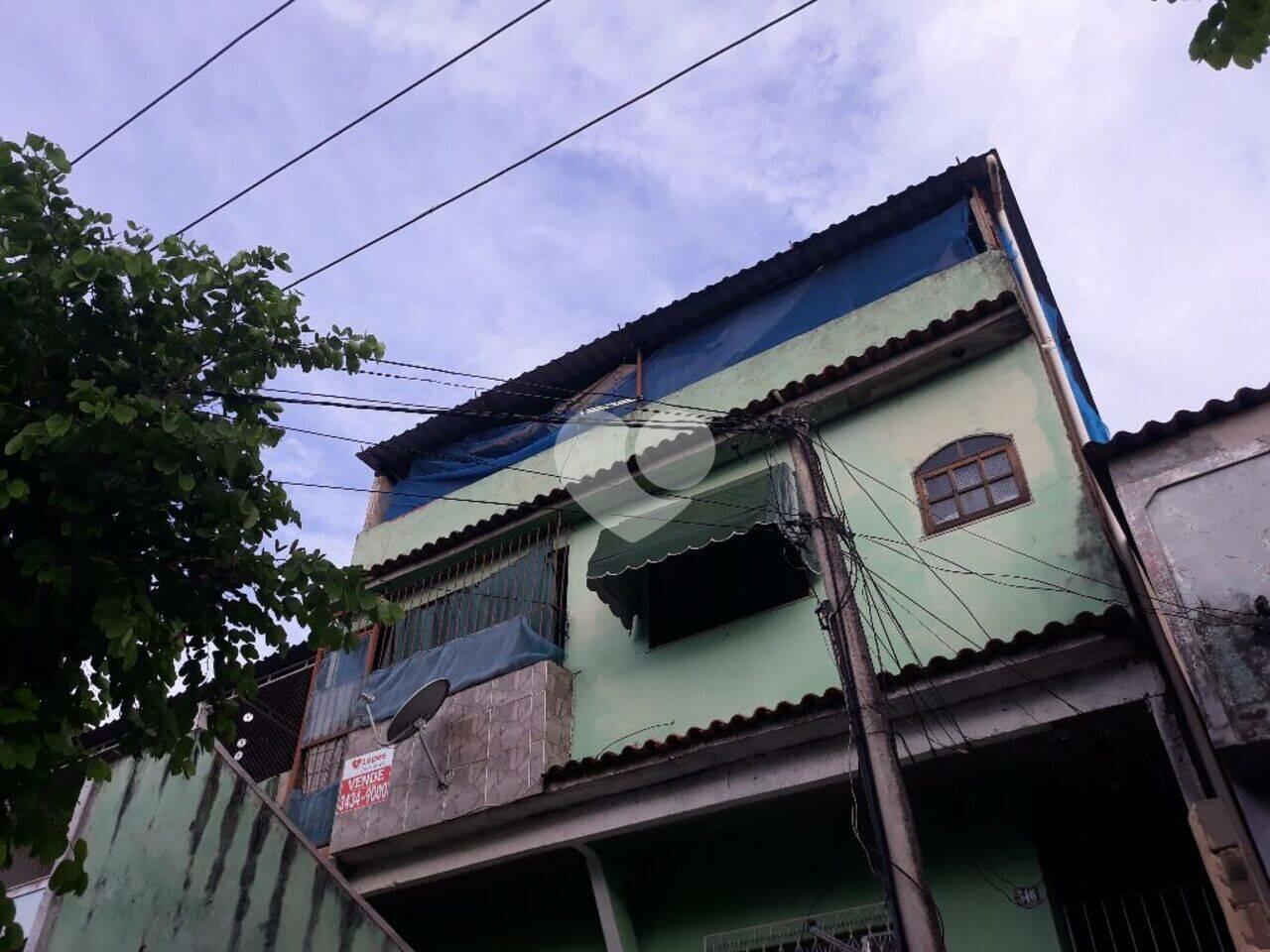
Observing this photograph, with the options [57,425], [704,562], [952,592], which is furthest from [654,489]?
[57,425]

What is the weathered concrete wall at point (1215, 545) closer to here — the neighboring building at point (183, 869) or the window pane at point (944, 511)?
the window pane at point (944, 511)

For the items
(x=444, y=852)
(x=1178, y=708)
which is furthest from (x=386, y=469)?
(x=1178, y=708)

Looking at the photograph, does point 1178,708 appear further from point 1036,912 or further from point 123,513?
point 123,513

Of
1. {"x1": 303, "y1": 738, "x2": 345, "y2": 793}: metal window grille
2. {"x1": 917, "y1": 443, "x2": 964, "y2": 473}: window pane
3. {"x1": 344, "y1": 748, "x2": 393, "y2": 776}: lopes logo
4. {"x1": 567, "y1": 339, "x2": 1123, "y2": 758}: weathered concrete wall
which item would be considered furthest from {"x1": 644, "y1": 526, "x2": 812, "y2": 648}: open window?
{"x1": 303, "y1": 738, "x2": 345, "y2": 793}: metal window grille

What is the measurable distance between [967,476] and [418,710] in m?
5.03

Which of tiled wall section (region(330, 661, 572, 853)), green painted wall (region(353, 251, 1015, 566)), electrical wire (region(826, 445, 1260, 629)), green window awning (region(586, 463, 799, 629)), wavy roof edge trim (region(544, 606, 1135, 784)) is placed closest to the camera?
electrical wire (region(826, 445, 1260, 629))

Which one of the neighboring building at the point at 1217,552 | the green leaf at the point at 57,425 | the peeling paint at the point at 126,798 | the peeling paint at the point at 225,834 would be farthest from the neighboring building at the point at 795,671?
the green leaf at the point at 57,425

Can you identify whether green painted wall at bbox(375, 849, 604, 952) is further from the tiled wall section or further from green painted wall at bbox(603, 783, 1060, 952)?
the tiled wall section

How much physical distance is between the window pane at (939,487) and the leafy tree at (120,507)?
16.2 ft

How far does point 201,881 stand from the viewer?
6.60 metres

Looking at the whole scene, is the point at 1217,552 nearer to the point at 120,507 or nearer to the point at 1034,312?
the point at 1034,312

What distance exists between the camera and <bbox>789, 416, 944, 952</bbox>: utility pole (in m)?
4.61

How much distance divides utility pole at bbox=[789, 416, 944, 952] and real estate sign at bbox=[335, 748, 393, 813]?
199 inches

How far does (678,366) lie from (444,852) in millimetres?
6180
